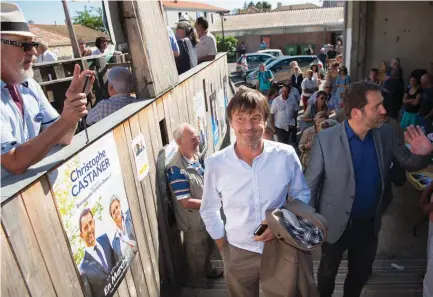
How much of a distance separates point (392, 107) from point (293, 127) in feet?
12.5

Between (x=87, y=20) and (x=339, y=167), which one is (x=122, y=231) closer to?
(x=339, y=167)

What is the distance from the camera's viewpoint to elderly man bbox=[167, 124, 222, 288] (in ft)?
9.98

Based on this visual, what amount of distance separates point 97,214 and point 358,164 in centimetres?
194

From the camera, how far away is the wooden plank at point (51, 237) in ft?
5.41

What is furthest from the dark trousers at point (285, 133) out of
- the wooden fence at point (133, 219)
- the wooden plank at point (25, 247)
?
the wooden plank at point (25, 247)

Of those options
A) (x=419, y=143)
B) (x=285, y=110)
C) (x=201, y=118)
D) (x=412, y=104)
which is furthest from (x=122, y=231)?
(x=412, y=104)

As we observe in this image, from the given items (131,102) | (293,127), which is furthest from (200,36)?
(131,102)

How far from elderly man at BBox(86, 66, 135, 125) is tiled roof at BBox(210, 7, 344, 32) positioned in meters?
36.5

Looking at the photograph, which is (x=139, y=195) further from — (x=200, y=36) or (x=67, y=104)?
(x=200, y=36)

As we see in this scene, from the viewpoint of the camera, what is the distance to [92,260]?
2109 millimetres

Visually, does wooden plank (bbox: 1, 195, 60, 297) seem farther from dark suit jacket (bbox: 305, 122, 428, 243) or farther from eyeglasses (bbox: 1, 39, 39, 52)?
dark suit jacket (bbox: 305, 122, 428, 243)

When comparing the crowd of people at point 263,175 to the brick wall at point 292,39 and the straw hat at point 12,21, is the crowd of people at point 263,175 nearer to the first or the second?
the straw hat at point 12,21


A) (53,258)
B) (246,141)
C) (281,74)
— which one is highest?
(246,141)

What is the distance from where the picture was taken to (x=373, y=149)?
2576 mm
